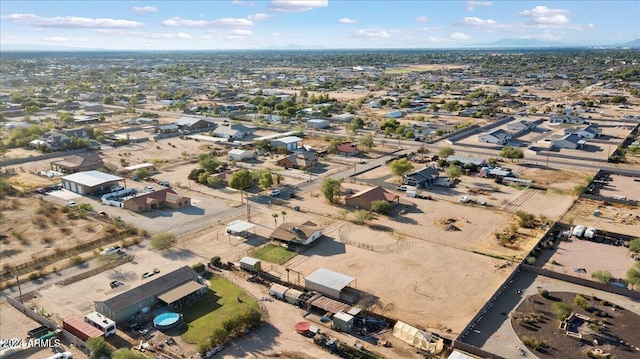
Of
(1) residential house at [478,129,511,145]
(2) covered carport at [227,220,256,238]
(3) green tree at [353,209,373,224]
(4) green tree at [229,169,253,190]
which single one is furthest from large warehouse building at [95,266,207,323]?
(1) residential house at [478,129,511,145]

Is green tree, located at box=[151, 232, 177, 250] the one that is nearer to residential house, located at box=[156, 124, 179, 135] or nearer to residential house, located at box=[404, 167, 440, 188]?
residential house, located at box=[404, 167, 440, 188]

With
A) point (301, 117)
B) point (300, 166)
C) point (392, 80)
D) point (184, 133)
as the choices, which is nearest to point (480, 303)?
point (300, 166)

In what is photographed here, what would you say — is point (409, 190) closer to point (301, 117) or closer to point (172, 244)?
point (172, 244)

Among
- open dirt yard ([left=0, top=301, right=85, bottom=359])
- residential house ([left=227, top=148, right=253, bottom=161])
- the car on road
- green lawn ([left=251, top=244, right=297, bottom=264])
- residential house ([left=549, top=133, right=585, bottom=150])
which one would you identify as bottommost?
open dirt yard ([left=0, top=301, right=85, bottom=359])

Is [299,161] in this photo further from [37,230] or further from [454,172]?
[37,230]

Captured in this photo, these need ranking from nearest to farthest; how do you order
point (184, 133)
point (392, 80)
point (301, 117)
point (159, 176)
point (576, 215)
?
1. point (576, 215)
2. point (159, 176)
3. point (184, 133)
4. point (301, 117)
5. point (392, 80)

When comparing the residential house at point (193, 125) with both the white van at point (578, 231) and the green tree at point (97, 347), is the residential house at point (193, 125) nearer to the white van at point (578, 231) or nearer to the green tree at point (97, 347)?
the green tree at point (97, 347)
